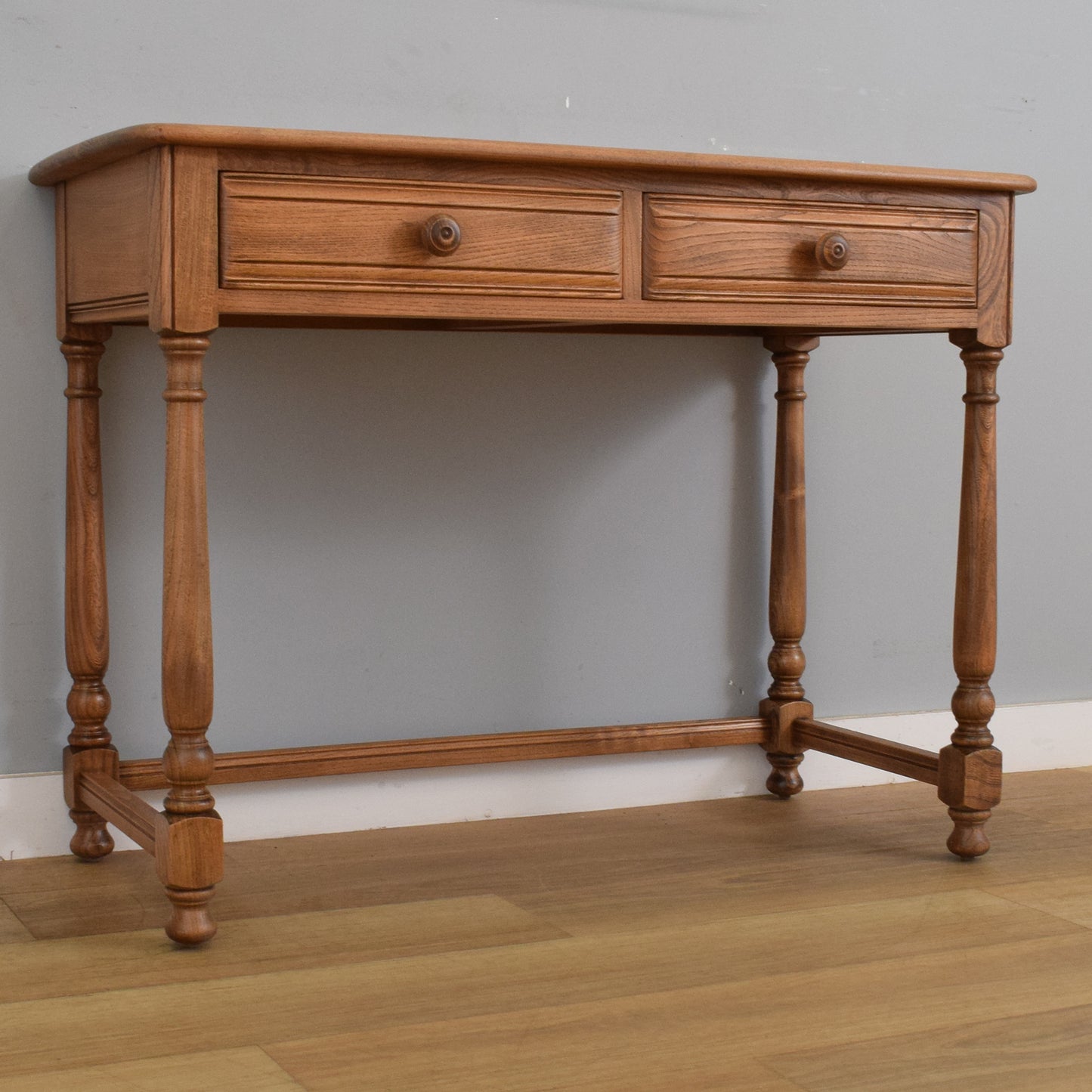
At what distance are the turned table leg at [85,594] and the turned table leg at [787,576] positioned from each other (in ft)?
3.09

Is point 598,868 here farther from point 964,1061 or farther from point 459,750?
point 964,1061

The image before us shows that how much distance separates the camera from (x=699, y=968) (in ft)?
4.80

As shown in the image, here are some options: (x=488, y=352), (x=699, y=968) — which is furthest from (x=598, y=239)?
(x=699, y=968)

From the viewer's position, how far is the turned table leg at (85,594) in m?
1.83

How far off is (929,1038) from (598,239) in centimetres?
87

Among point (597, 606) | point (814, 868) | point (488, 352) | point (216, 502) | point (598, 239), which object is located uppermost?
point (598, 239)

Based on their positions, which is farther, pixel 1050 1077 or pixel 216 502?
pixel 216 502

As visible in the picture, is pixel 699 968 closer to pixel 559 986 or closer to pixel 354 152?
pixel 559 986

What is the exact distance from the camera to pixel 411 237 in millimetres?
1551

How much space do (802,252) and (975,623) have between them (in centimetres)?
52

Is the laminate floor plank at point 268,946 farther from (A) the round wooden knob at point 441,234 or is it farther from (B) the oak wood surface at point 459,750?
(A) the round wooden knob at point 441,234

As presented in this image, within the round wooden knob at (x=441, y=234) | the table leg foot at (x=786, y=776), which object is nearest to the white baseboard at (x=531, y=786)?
the table leg foot at (x=786, y=776)

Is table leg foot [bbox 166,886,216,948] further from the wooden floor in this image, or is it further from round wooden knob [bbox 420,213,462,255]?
round wooden knob [bbox 420,213,462,255]

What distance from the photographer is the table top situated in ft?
4.79
